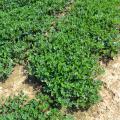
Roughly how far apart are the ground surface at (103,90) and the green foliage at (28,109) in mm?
295

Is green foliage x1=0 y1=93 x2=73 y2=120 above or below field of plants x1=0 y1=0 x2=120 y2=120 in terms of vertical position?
below

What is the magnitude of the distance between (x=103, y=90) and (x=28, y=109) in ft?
4.97

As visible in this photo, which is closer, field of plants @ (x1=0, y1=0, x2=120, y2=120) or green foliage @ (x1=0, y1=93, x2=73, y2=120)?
green foliage @ (x1=0, y1=93, x2=73, y2=120)

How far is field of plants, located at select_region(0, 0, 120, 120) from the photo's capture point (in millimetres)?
6797

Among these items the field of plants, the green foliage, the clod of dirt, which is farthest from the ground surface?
the green foliage

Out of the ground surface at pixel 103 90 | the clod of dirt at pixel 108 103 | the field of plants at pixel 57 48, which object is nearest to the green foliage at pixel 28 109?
the field of plants at pixel 57 48

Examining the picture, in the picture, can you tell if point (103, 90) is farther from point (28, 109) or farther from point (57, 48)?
point (28, 109)

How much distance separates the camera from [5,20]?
885 centimetres

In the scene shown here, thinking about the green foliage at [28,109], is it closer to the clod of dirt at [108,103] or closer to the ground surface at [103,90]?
Answer: the ground surface at [103,90]

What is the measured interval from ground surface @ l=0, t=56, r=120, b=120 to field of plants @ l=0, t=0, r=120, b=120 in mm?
150

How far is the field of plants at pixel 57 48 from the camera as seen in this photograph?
6797 millimetres

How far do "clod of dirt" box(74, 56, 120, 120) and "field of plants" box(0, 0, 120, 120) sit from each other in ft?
0.56

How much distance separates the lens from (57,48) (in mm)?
7660

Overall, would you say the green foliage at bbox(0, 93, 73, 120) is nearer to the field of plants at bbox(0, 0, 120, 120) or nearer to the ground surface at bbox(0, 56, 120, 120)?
the field of plants at bbox(0, 0, 120, 120)
